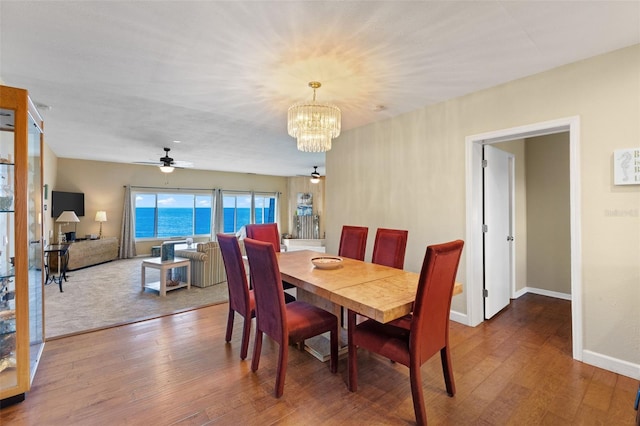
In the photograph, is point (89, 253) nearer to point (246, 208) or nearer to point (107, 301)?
point (107, 301)

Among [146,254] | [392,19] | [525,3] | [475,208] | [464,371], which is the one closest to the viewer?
[525,3]

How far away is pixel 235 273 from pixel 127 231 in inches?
274

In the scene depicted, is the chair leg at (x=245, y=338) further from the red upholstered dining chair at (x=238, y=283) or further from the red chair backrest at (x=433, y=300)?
the red chair backrest at (x=433, y=300)

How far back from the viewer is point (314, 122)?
2600 mm

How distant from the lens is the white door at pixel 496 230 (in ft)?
10.8

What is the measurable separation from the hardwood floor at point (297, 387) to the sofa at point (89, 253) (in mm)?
4092

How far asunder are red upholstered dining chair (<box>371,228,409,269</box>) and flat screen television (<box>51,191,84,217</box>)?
7.44 meters

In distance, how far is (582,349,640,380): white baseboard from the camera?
85.9 inches

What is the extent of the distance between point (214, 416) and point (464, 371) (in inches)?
72.6

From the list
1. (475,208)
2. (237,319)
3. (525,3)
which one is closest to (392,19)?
(525,3)

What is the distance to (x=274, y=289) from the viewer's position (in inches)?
78.0

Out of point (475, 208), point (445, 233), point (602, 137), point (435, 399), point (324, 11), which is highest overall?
point (324, 11)

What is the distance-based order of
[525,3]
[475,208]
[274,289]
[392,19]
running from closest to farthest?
[525,3]
[392,19]
[274,289]
[475,208]

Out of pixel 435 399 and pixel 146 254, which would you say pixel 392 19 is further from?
pixel 146 254
